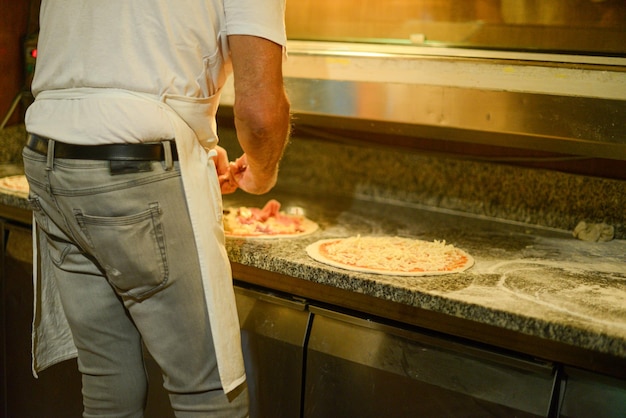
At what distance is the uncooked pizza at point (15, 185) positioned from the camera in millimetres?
2455

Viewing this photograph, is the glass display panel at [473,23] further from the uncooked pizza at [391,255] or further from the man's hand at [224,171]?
the man's hand at [224,171]

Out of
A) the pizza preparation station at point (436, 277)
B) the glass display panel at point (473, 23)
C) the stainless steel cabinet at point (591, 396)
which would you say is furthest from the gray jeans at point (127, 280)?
the glass display panel at point (473, 23)

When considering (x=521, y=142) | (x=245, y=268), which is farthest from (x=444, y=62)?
(x=245, y=268)

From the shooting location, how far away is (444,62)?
202cm

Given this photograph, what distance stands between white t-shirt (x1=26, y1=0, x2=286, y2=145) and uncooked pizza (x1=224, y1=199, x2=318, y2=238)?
2.28 ft

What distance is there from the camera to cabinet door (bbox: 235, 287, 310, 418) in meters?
1.84

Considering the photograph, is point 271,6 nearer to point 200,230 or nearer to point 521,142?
point 200,230

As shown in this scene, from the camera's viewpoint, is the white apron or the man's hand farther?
the man's hand

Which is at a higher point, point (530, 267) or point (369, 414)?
point (530, 267)

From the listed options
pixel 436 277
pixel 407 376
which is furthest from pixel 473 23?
pixel 407 376

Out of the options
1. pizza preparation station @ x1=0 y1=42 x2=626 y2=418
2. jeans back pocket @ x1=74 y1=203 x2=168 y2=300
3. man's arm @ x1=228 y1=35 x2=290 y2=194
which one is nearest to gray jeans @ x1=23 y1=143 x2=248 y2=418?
jeans back pocket @ x1=74 y1=203 x2=168 y2=300

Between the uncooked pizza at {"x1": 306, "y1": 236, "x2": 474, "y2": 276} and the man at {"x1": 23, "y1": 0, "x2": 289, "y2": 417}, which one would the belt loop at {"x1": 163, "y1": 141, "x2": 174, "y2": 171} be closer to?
the man at {"x1": 23, "y1": 0, "x2": 289, "y2": 417}

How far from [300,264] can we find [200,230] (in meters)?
0.40

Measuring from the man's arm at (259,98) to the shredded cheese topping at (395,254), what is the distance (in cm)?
36
